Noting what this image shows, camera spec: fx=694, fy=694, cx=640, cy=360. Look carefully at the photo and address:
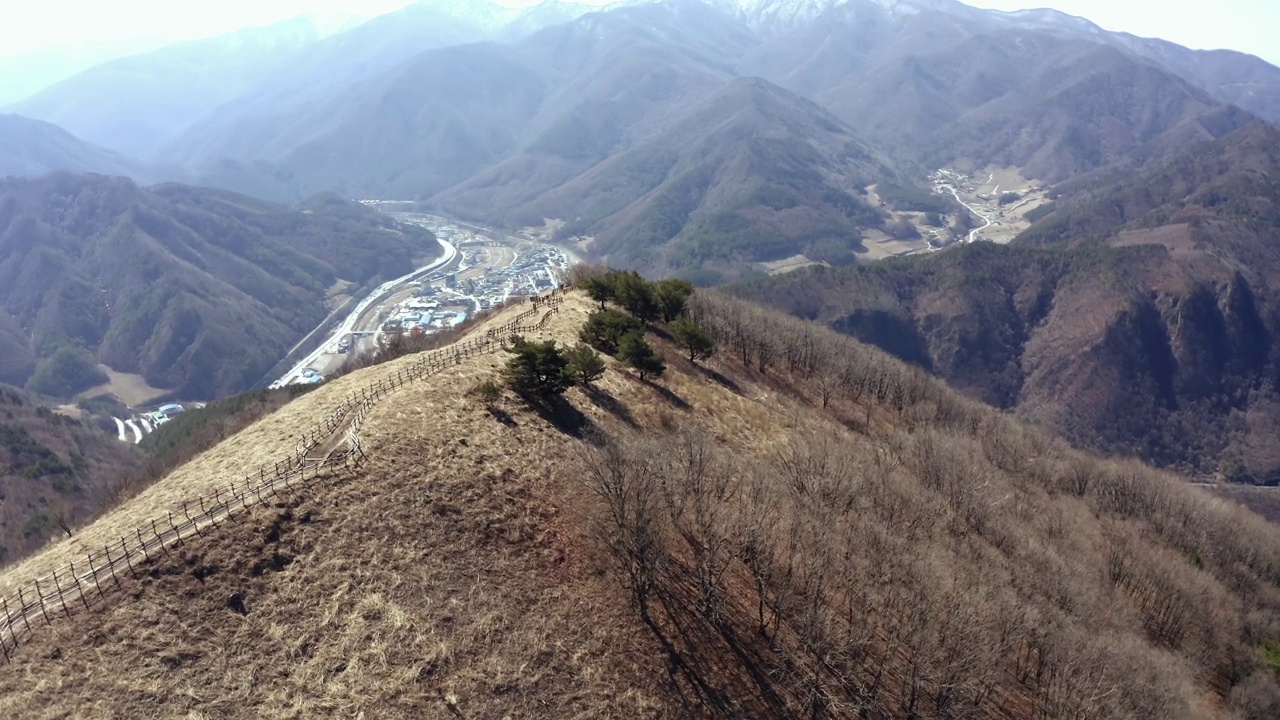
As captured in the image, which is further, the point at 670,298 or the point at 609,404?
the point at 670,298

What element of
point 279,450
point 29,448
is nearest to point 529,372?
point 279,450

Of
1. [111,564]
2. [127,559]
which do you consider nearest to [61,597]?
[111,564]

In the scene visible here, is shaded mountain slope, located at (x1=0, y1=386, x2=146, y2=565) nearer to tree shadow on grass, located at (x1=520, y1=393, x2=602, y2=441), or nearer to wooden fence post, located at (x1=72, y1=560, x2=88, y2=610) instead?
wooden fence post, located at (x1=72, y1=560, x2=88, y2=610)

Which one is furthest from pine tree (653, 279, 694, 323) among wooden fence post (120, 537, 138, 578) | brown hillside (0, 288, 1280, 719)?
wooden fence post (120, 537, 138, 578)

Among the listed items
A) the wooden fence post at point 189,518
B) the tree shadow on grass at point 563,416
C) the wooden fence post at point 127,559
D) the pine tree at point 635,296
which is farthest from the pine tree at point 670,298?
the wooden fence post at point 127,559

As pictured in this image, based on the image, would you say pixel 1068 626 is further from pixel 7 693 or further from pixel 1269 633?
pixel 7 693

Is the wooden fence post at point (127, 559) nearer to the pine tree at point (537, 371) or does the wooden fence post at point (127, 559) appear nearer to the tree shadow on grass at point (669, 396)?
the pine tree at point (537, 371)

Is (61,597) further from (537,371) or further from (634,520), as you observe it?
(537,371)
